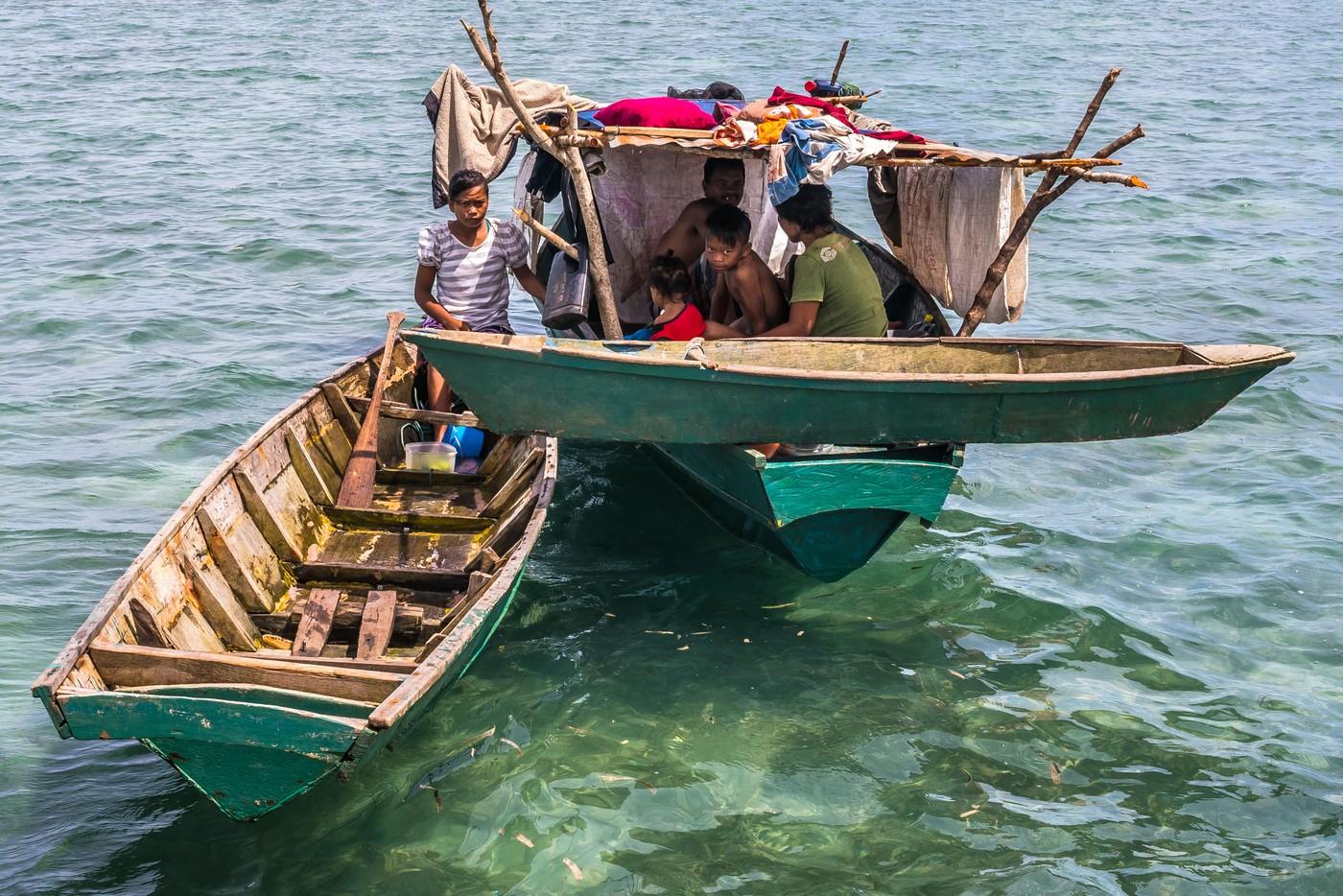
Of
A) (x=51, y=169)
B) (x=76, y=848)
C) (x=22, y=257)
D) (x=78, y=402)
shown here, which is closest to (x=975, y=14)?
(x=51, y=169)

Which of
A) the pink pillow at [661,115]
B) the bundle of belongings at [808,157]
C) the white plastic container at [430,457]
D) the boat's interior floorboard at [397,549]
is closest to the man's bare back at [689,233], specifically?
the bundle of belongings at [808,157]

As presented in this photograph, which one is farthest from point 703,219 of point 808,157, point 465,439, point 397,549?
point 397,549

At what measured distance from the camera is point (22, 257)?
12.7m

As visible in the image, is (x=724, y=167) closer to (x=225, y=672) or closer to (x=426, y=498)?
(x=426, y=498)

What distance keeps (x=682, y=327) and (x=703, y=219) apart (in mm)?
1276

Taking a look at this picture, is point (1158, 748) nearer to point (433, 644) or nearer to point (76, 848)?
point (433, 644)

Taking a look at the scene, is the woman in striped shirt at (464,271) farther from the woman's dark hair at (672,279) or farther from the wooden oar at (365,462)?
the woman's dark hair at (672,279)

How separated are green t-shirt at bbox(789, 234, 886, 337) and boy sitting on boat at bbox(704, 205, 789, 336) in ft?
0.74

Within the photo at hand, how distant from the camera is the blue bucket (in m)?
7.39

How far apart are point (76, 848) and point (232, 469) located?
1.85 meters

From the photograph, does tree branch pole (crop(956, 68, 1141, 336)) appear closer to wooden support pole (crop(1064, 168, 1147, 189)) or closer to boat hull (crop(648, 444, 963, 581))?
wooden support pole (crop(1064, 168, 1147, 189))

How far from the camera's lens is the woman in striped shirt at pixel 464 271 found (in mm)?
7422

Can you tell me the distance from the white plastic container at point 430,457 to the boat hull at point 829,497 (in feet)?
5.12

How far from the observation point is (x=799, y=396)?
549 cm
